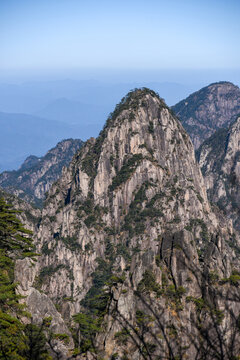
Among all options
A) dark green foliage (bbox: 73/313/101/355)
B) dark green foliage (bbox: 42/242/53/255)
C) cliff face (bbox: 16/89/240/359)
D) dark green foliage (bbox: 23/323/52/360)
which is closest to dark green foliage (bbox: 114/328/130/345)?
cliff face (bbox: 16/89/240/359)

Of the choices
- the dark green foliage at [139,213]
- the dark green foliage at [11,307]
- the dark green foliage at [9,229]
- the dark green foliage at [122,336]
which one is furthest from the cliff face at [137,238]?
the dark green foliage at [9,229]

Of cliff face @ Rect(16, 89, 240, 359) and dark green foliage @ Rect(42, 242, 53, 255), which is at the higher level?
cliff face @ Rect(16, 89, 240, 359)

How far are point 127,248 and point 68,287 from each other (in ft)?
66.2

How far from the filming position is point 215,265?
172 feet

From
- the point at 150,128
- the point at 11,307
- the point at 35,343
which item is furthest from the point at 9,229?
the point at 150,128

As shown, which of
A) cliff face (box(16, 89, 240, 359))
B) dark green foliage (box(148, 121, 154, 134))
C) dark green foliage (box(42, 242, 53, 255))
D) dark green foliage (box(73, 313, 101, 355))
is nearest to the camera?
dark green foliage (box(73, 313, 101, 355))

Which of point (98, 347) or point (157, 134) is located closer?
point (98, 347)

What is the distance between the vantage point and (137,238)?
404ft

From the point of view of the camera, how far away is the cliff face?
46625 millimetres

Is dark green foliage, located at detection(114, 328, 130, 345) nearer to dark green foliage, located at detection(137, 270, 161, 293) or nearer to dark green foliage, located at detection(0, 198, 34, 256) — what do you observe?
dark green foliage, located at detection(137, 270, 161, 293)

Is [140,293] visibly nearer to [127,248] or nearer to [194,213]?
[127,248]

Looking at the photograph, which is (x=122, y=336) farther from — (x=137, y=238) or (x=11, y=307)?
(x=137, y=238)

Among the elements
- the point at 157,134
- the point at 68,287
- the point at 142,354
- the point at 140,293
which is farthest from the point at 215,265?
the point at 157,134

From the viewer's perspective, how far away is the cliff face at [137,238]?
4662cm
